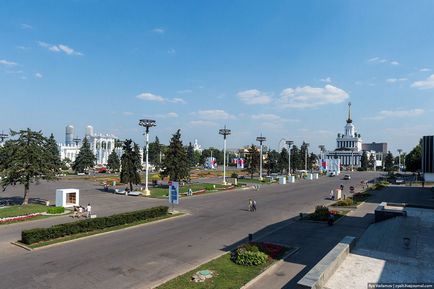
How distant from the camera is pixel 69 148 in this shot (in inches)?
7781

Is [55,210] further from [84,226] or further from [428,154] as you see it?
[428,154]

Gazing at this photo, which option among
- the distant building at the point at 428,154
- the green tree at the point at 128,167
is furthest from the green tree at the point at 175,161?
the distant building at the point at 428,154

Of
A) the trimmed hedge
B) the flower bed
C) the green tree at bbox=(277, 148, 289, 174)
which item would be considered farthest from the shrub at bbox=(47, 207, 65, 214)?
the green tree at bbox=(277, 148, 289, 174)

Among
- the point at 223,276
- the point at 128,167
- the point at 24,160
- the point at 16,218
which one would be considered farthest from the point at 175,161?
the point at 223,276

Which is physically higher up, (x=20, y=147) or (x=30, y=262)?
(x=20, y=147)

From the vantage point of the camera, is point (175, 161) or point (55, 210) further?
point (175, 161)

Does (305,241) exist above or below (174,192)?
below

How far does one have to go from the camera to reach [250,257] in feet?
55.6

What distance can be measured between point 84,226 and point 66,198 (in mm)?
13998

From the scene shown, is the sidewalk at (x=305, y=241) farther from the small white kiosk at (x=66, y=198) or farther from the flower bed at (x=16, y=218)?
the small white kiosk at (x=66, y=198)

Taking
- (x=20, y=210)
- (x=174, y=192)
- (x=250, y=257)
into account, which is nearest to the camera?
(x=250, y=257)

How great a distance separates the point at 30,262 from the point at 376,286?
1685 cm

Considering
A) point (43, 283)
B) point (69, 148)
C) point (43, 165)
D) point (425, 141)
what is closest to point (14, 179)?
point (43, 165)

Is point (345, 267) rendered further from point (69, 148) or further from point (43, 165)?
point (69, 148)
